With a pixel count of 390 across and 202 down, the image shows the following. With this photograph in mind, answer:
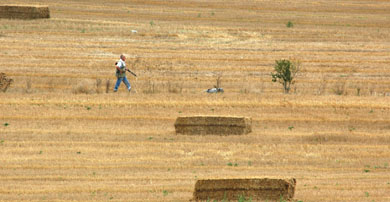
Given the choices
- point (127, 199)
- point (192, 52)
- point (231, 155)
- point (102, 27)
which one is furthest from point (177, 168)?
point (102, 27)

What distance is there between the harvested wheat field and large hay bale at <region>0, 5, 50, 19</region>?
37 cm

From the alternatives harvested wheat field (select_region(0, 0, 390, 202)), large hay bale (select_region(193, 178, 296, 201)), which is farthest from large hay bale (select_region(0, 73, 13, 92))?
large hay bale (select_region(193, 178, 296, 201))

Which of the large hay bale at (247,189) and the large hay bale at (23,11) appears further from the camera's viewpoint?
the large hay bale at (23,11)

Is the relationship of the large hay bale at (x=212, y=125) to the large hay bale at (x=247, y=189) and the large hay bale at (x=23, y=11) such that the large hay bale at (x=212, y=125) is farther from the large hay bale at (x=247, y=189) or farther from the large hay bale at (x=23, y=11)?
the large hay bale at (x=23, y=11)

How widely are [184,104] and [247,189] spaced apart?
35.1 ft

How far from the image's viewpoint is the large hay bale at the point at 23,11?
44094 millimetres

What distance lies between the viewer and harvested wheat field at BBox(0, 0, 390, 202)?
2033cm

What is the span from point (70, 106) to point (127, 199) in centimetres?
981

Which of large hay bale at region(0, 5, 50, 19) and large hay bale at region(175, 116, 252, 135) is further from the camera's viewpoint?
large hay bale at region(0, 5, 50, 19)

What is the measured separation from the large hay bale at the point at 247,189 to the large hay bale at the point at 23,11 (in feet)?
94.6

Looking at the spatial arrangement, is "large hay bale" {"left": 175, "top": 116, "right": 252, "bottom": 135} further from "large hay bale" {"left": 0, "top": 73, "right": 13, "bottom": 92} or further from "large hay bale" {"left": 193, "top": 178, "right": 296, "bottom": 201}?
"large hay bale" {"left": 0, "top": 73, "right": 13, "bottom": 92}

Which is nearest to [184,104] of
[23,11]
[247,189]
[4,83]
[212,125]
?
[212,125]

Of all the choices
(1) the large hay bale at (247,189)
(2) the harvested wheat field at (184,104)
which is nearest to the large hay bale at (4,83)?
(2) the harvested wheat field at (184,104)

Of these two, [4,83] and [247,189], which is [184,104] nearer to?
[4,83]
